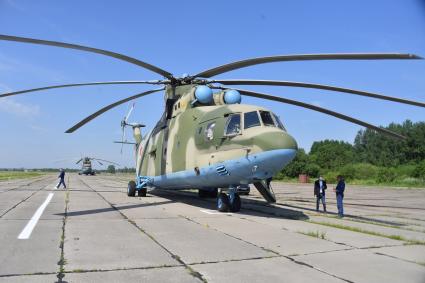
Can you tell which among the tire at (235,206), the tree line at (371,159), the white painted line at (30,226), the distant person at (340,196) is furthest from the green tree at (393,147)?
the white painted line at (30,226)

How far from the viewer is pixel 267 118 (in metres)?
12.3

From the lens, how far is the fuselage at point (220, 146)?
1139 cm

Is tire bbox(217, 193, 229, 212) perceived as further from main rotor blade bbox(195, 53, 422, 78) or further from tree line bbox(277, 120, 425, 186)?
tree line bbox(277, 120, 425, 186)

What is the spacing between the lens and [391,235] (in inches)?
363

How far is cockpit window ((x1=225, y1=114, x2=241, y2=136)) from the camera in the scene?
1234cm

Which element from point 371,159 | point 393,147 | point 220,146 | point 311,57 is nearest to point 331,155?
point 371,159

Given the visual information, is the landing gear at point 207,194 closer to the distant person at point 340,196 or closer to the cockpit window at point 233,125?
the distant person at point 340,196

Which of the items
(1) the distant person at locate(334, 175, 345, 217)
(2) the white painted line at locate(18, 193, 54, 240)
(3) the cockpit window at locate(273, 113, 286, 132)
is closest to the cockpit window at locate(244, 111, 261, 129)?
(3) the cockpit window at locate(273, 113, 286, 132)

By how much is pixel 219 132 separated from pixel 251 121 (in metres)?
1.17

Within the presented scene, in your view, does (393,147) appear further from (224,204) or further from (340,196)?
(224,204)

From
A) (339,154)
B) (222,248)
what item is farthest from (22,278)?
(339,154)

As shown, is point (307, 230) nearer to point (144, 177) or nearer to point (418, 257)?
point (418, 257)

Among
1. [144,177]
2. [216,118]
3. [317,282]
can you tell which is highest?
[216,118]

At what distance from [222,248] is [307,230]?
3.06m
